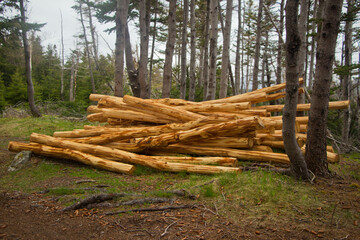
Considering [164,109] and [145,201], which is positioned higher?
[164,109]

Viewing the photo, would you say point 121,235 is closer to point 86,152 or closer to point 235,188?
point 235,188

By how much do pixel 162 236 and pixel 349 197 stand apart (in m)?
2.81

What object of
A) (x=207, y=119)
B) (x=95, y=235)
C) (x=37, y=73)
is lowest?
(x=95, y=235)

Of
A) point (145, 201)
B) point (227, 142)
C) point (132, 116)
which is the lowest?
point (145, 201)

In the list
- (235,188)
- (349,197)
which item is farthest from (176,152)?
(349,197)

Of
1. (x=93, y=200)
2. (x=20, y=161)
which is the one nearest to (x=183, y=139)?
(x=93, y=200)

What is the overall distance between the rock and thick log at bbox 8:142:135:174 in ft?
0.90

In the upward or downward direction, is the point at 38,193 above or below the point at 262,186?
below

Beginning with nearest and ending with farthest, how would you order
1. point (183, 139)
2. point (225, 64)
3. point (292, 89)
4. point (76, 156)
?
point (292, 89)
point (183, 139)
point (76, 156)
point (225, 64)

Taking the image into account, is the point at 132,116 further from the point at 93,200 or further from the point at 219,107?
the point at 93,200

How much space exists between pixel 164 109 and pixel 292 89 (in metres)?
3.41

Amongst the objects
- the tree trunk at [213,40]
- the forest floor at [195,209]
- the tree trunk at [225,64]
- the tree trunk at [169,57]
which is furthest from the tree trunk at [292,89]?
the tree trunk at [169,57]

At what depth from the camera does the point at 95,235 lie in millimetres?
2758

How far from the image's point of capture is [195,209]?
128 inches
